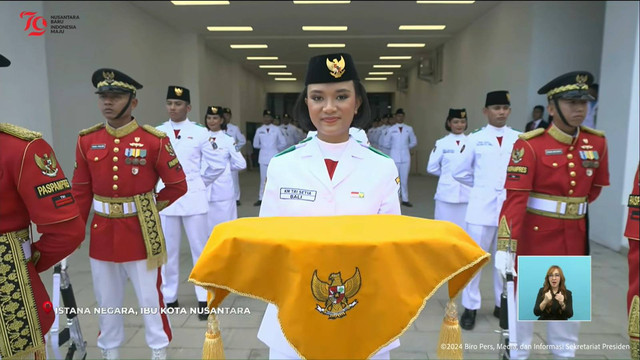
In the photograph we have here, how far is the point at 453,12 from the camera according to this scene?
437 inches

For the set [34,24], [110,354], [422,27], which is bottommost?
[110,354]

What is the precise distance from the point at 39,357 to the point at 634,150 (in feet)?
23.3

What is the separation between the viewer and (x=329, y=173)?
5.65ft

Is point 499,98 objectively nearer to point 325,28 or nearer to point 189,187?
point 189,187

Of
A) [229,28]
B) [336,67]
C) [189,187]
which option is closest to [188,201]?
[189,187]

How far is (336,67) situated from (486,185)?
2.99 meters

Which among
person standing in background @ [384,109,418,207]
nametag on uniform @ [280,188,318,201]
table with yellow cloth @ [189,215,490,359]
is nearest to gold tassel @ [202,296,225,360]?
table with yellow cloth @ [189,215,490,359]

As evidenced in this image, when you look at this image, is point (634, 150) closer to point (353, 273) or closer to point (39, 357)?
point (353, 273)

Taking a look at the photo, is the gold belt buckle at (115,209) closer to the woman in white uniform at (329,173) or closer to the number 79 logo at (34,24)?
the woman in white uniform at (329,173)

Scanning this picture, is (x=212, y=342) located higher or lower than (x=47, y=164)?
lower

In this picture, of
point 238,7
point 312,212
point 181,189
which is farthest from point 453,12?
point 312,212

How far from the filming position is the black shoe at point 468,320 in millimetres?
3818

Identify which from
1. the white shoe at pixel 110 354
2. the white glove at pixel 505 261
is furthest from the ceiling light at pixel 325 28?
the white shoe at pixel 110 354

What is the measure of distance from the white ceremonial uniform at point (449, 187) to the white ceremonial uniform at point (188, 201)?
111 inches
